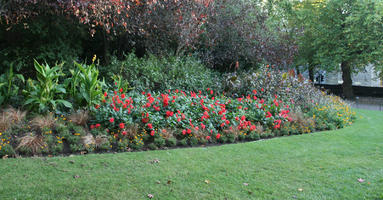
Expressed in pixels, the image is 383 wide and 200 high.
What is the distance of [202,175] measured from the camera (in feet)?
13.8

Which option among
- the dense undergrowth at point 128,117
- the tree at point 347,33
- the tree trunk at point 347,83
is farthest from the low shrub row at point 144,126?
the tree trunk at point 347,83

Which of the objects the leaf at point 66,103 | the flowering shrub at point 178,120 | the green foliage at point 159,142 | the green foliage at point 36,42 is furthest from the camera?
the green foliage at point 36,42

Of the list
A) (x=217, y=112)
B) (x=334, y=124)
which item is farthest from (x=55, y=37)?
(x=334, y=124)

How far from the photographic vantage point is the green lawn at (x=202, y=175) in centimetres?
356

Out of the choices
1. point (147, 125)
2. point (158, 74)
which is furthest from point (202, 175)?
point (158, 74)

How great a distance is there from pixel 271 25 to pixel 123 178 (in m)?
11.9

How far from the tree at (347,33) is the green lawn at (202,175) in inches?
569

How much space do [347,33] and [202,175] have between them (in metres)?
18.2

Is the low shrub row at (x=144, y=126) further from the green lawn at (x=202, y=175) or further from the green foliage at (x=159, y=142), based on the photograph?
the green lawn at (x=202, y=175)

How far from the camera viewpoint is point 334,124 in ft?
28.2

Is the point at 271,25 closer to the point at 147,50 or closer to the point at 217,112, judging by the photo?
the point at 147,50

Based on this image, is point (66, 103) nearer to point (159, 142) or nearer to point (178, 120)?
point (159, 142)

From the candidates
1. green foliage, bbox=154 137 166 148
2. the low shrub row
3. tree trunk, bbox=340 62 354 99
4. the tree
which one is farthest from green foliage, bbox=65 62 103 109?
tree trunk, bbox=340 62 354 99

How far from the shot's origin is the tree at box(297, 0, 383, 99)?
17531mm
